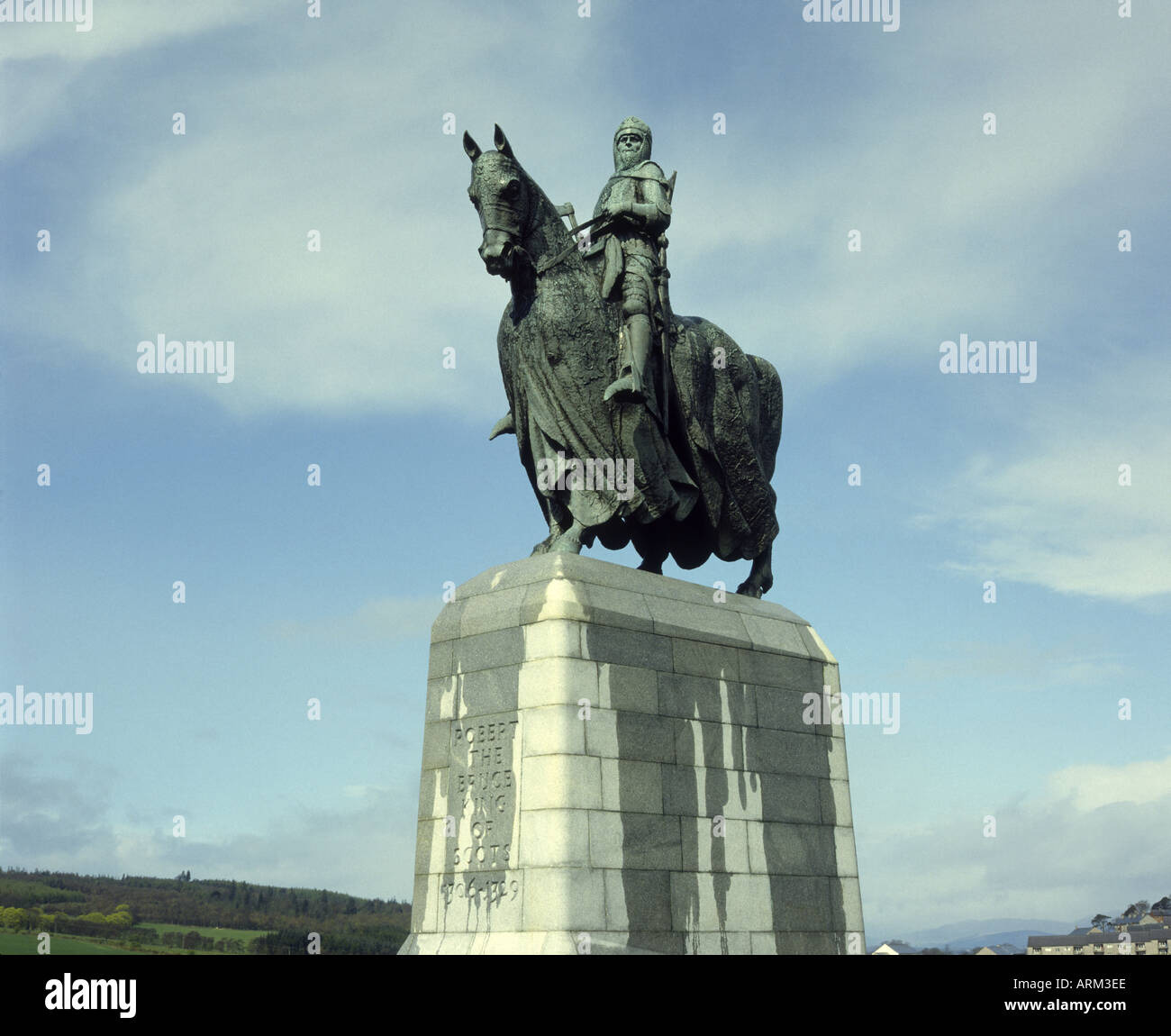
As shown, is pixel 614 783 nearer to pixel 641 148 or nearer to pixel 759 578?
Answer: pixel 759 578

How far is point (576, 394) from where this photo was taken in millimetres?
14594

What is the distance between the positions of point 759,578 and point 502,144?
23.1 ft

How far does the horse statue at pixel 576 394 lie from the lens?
1437 cm

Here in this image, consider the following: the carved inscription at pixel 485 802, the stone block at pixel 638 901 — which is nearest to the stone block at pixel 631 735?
the carved inscription at pixel 485 802

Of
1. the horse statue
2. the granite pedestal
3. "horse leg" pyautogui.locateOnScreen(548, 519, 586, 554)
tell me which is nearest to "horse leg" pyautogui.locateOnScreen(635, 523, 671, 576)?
the horse statue

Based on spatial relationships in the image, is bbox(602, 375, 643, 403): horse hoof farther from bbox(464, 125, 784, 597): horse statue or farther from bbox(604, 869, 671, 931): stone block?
bbox(604, 869, 671, 931): stone block

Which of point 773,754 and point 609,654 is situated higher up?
point 609,654

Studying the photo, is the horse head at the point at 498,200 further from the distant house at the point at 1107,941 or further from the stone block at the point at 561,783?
the distant house at the point at 1107,941
